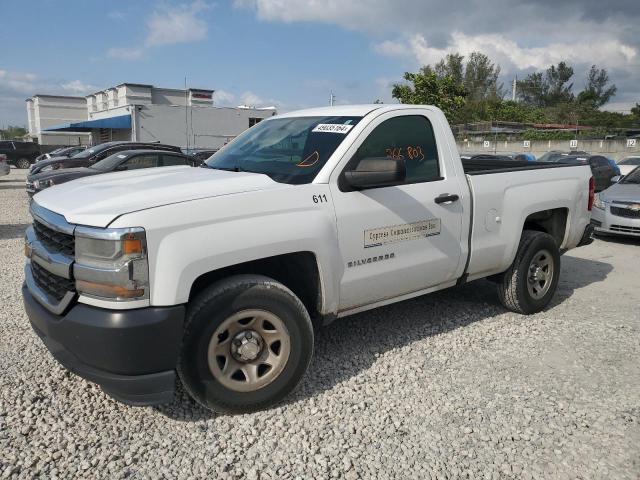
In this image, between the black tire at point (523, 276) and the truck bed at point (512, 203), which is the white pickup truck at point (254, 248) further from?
the black tire at point (523, 276)

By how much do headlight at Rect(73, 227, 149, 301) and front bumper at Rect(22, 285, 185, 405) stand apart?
11cm

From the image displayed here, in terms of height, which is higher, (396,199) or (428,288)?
(396,199)

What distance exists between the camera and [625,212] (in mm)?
9141

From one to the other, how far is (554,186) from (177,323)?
3.93m

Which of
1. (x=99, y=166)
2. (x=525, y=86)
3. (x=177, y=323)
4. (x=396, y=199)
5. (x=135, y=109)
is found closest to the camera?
(x=177, y=323)

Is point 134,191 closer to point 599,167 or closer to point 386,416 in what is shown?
point 386,416

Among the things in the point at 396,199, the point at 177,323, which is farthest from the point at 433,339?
the point at 177,323

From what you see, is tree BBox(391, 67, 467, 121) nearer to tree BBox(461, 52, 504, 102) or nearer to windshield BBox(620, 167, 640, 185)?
windshield BBox(620, 167, 640, 185)

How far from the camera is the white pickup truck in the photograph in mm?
2762

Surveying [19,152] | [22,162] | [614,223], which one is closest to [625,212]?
[614,223]

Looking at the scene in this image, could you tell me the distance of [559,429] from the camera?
318cm

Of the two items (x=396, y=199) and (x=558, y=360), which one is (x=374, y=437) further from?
(x=558, y=360)

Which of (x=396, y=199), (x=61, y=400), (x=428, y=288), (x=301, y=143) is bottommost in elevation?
(x=61, y=400)

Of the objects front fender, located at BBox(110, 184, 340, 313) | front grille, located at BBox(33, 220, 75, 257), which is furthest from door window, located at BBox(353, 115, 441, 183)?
front grille, located at BBox(33, 220, 75, 257)
